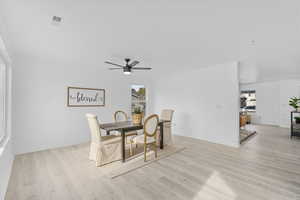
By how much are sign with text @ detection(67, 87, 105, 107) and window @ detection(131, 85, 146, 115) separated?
140 centimetres

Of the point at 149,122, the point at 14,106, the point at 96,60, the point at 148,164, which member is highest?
the point at 96,60

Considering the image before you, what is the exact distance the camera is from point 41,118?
3.63m

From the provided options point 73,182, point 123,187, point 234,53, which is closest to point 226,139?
point 234,53

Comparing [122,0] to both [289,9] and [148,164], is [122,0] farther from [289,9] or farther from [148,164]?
[148,164]

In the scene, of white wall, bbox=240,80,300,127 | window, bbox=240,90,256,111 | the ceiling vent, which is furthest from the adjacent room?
window, bbox=240,90,256,111

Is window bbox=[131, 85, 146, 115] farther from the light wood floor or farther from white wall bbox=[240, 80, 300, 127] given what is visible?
white wall bbox=[240, 80, 300, 127]

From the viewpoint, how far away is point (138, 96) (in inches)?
241

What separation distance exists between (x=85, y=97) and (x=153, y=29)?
319cm

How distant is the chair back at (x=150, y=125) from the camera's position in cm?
306

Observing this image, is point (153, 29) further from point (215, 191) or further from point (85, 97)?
point (85, 97)

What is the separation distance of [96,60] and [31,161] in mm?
2724

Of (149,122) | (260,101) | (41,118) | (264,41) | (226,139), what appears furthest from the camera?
(260,101)

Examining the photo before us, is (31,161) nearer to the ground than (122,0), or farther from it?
nearer to the ground

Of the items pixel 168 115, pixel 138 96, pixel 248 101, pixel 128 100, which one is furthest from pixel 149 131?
pixel 248 101
